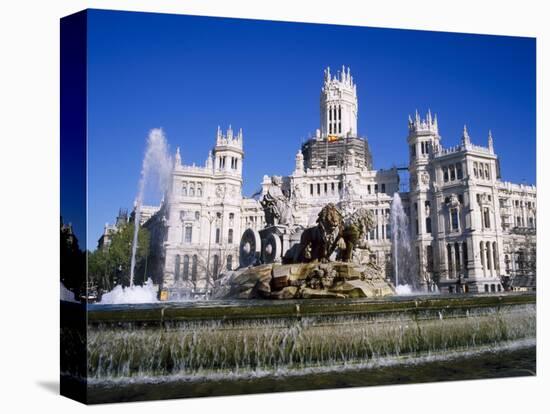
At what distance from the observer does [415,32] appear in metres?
19.6

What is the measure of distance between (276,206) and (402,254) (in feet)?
13.7

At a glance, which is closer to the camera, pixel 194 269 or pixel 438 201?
pixel 194 269

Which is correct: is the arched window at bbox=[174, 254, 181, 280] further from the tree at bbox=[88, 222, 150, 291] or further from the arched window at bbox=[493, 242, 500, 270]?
the arched window at bbox=[493, 242, 500, 270]

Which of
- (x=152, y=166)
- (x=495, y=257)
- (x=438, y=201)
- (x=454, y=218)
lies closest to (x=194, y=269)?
(x=152, y=166)

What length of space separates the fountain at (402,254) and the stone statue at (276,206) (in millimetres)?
3414

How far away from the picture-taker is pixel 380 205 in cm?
2438

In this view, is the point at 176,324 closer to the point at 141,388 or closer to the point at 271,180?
the point at 141,388

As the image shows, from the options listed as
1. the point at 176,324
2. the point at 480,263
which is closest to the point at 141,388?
the point at 176,324

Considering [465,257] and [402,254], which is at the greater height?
[402,254]

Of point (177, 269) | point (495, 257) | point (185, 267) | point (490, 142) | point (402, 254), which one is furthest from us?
point (495, 257)

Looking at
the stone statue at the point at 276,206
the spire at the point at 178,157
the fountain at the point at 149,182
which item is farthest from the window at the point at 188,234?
the stone statue at the point at 276,206

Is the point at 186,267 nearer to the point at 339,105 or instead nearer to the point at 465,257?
the point at 339,105

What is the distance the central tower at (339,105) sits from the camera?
20406mm

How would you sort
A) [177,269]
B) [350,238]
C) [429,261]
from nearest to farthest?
1. [177,269]
2. [350,238]
3. [429,261]
